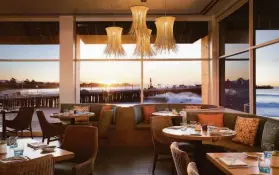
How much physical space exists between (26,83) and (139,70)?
374cm

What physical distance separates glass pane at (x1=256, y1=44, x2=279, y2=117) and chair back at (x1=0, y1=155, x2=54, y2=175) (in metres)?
4.59

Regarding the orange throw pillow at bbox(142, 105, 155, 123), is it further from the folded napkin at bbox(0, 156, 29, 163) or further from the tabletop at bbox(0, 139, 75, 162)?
the folded napkin at bbox(0, 156, 29, 163)

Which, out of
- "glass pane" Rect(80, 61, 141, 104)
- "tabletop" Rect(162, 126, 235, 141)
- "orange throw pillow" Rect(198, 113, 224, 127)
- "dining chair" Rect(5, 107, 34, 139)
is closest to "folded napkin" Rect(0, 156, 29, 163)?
"tabletop" Rect(162, 126, 235, 141)

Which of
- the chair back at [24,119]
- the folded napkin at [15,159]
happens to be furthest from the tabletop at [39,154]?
the chair back at [24,119]

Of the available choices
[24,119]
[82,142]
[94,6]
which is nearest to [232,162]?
[82,142]

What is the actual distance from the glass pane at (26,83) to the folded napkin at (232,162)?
744 cm

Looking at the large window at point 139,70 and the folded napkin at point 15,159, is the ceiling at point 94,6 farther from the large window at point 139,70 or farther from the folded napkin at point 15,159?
the folded napkin at point 15,159

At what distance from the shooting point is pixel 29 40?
931 cm

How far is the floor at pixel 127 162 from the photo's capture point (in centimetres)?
498

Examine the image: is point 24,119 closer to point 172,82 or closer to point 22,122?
point 22,122

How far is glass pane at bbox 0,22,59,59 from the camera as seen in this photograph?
9016 mm

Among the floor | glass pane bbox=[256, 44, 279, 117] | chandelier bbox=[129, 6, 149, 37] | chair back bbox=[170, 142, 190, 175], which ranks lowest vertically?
the floor

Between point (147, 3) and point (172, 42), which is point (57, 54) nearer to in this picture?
point (147, 3)

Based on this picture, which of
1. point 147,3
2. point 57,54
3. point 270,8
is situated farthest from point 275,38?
point 57,54
